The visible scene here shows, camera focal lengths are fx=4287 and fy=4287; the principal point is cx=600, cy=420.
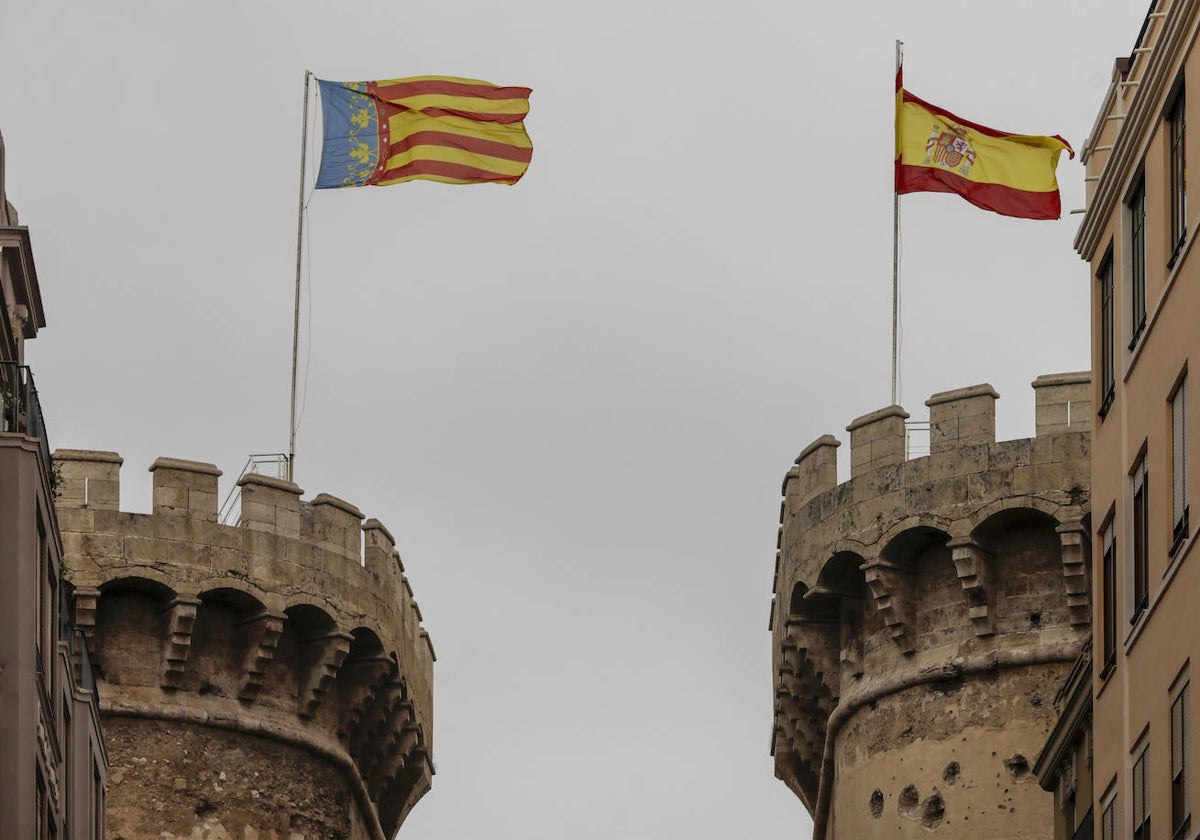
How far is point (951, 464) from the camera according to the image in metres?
49.6

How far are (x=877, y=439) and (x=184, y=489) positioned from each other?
8279mm

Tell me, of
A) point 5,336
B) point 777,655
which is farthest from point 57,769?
point 777,655

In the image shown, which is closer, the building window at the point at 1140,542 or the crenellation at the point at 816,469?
the building window at the point at 1140,542

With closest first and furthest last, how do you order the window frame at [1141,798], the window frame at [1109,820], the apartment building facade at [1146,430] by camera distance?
the apartment building facade at [1146,430], the window frame at [1141,798], the window frame at [1109,820]

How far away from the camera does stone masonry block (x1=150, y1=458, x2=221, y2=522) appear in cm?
5109

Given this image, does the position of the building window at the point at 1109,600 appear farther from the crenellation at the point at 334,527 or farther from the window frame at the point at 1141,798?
the crenellation at the point at 334,527

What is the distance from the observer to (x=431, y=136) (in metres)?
55.1

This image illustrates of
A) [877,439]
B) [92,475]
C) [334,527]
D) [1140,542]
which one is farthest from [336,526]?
[1140,542]

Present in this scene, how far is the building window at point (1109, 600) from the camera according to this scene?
36.0 metres

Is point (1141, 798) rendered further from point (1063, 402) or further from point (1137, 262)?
point (1063, 402)

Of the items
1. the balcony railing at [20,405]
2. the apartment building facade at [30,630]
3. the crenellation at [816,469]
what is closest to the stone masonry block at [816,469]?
the crenellation at [816,469]

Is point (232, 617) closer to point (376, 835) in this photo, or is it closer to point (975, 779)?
point (376, 835)

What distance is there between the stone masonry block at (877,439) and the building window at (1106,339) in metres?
12.8

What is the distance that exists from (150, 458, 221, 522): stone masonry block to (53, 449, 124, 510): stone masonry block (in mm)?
578
